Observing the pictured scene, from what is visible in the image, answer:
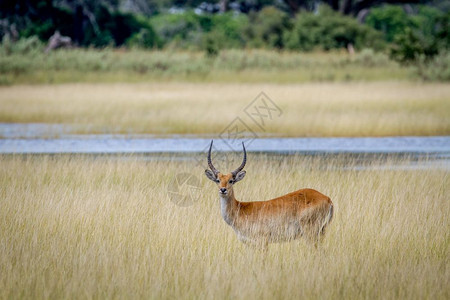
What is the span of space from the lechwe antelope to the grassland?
1947 centimetres

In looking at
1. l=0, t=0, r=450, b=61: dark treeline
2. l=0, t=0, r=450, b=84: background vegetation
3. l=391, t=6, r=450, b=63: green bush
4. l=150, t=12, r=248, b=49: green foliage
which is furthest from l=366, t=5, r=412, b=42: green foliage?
l=391, t=6, r=450, b=63: green bush

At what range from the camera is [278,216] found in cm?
627

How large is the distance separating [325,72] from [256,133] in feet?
34.3

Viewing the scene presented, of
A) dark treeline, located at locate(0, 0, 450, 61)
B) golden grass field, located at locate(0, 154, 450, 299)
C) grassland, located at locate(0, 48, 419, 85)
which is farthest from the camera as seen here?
dark treeline, located at locate(0, 0, 450, 61)

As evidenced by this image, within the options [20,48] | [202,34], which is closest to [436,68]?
[20,48]

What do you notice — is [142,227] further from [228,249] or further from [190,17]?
[190,17]

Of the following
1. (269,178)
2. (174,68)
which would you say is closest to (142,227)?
(269,178)

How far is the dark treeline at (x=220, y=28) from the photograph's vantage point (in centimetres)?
3175

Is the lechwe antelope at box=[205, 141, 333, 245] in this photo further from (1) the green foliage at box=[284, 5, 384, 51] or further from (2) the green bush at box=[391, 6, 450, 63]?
(1) the green foliage at box=[284, 5, 384, 51]

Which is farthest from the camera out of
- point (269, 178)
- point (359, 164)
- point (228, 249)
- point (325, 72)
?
point (325, 72)

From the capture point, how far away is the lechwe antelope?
6.26 metres

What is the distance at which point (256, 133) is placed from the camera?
56.5 ft

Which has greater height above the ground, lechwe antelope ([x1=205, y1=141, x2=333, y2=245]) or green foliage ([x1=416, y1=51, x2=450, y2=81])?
lechwe antelope ([x1=205, y1=141, x2=333, y2=245])

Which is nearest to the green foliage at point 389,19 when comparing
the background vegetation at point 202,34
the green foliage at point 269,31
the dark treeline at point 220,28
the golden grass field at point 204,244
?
the background vegetation at point 202,34
